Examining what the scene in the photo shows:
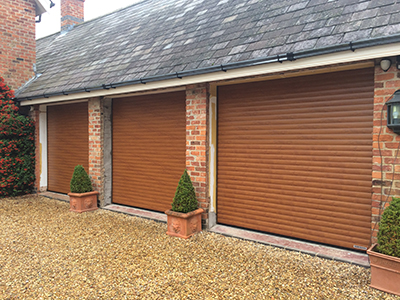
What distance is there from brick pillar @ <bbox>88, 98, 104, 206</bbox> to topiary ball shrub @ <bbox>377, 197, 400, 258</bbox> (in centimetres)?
561

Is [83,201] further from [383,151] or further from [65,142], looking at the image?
[383,151]

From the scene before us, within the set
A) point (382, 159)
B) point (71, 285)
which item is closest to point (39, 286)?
point (71, 285)

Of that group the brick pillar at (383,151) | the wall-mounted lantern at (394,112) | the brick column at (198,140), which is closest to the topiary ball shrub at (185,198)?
the brick column at (198,140)

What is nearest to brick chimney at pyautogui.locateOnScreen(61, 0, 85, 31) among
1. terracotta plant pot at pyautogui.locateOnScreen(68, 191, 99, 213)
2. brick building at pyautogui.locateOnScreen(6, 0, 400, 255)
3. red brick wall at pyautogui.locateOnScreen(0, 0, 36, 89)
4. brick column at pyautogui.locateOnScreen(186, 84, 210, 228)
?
red brick wall at pyautogui.locateOnScreen(0, 0, 36, 89)

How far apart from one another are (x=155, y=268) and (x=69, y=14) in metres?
13.0

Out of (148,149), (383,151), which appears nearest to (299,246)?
(383,151)

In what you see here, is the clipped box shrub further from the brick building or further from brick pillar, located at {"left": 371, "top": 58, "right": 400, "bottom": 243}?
brick pillar, located at {"left": 371, "top": 58, "right": 400, "bottom": 243}

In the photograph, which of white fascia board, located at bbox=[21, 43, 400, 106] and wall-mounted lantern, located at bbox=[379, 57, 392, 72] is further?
wall-mounted lantern, located at bbox=[379, 57, 392, 72]

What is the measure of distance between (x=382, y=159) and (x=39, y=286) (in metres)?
4.28

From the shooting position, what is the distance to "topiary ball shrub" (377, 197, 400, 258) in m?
2.91

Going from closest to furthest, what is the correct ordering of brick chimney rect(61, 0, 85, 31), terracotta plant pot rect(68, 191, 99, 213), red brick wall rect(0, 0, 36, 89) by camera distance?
terracotta plant pot rect(68, 191, 99, 213) → red brick wall rect(0, 0, 36, 89) → brick chimney rect(61, 0, 85, 31)

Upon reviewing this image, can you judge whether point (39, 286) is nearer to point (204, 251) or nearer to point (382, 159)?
point (204, 251)

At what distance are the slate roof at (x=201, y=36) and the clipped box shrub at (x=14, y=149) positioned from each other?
600mm

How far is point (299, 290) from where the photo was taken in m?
3.06
